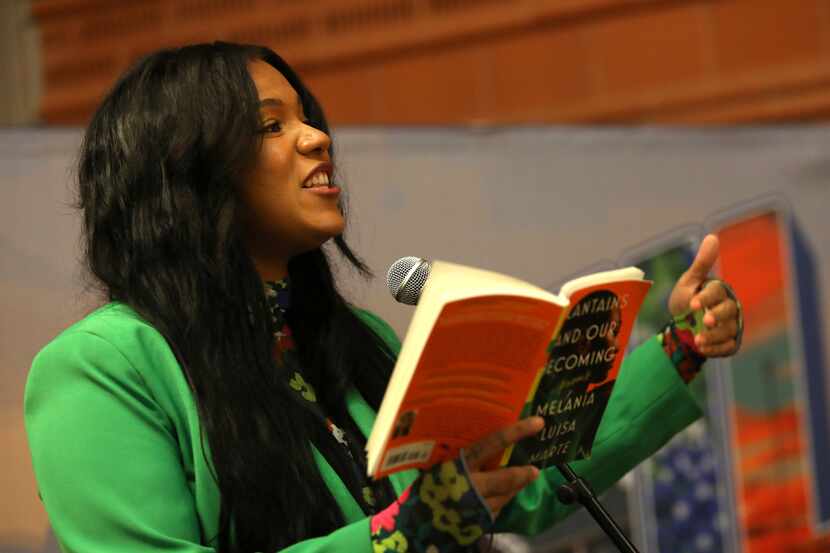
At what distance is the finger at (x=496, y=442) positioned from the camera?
3.76 ft

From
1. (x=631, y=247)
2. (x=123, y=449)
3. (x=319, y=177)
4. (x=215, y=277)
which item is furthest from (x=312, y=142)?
(x=631, y=247)

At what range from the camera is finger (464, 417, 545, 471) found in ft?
3.76

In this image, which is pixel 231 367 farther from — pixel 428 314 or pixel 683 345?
pixel 683 345

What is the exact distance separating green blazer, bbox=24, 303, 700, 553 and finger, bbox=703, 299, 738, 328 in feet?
1.51

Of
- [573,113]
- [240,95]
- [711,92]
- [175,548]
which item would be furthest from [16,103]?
[175,548]

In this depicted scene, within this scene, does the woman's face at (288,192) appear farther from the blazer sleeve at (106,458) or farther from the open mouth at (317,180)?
the blazer sleeve at (106,458)

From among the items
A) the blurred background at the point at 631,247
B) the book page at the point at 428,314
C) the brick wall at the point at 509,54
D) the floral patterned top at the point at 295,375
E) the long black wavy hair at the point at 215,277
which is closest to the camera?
the book page at the point at 428,314

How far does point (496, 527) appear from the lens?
1.65 meters

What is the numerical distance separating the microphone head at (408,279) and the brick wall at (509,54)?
2034 millimetres

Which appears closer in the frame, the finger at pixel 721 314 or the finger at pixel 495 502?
the finger at pixel 495 502

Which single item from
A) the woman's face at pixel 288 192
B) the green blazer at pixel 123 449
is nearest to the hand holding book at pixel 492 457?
the green blazer at pixel 123 449

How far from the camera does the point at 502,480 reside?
116cm

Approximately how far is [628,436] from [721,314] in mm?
201

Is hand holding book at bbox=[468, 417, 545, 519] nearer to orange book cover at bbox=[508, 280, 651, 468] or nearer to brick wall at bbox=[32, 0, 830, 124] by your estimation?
orange book cover at bbox=[508, 280, 651, 468]
